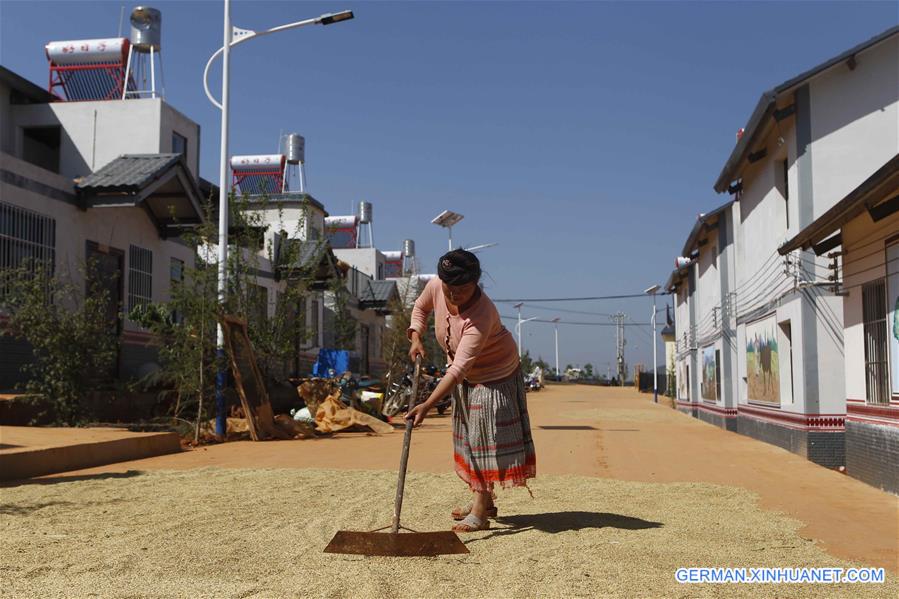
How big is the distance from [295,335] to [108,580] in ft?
40.0

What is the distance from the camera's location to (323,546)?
16.6 feet

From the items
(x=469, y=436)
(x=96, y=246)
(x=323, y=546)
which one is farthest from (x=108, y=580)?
(x=96, y=246)

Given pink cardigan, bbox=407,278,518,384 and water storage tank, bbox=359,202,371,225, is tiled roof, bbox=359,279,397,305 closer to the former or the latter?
water storage tank, bbox=359,202,371,225

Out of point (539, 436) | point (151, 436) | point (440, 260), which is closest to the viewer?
point (440, 260)

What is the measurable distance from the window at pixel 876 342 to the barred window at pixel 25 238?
39.6ft

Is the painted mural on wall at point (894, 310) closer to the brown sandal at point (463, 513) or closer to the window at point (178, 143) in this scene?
the brown sandal at point (463, 513)

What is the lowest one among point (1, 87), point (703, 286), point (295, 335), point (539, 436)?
point (539, 436)

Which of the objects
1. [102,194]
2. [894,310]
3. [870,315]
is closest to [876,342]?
[870,315]

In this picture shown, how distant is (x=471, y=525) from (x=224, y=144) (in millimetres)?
11834

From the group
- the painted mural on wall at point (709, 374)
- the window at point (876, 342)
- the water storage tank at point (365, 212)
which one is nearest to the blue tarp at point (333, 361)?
the painted mural on wall at point (709, 374)

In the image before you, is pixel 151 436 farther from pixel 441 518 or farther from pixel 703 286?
pixel 703 286

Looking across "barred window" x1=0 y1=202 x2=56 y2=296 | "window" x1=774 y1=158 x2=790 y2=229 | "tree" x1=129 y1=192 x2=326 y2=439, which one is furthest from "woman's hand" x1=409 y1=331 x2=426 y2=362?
"window" x1=774 y1=158 x2=790 y2=229

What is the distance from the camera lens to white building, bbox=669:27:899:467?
40.2 feet

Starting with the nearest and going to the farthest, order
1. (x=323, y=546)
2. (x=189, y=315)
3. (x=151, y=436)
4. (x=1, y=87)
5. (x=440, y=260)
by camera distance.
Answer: (x=323, y=546), (x=440, y=260), (x=151, y=436), (x=189, y=315), (x=1, y=87)
